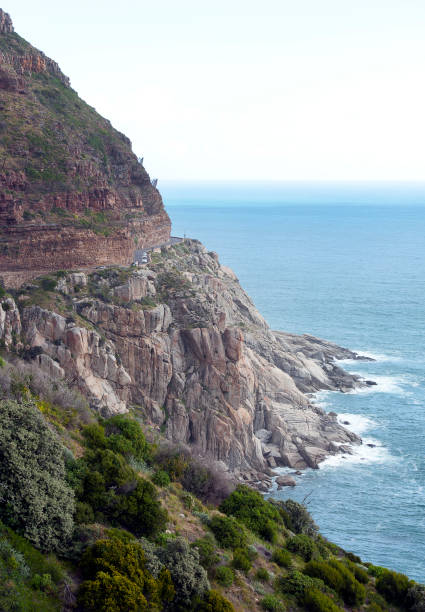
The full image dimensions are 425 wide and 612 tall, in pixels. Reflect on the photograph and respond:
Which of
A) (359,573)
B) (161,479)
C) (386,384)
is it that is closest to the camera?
(359,573)

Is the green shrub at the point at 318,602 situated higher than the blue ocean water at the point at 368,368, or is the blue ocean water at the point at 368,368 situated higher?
the green shrub at the point at 318,602

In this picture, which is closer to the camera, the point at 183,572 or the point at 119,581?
the point at 119,581

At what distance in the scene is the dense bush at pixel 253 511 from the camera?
27.3 m

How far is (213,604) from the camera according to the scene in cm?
1939

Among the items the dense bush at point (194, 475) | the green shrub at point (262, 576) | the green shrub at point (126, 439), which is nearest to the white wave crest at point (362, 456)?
the dense bush at point (194, 475)

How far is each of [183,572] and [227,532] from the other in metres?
4.90

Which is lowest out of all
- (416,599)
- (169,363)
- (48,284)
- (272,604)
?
(416,599)

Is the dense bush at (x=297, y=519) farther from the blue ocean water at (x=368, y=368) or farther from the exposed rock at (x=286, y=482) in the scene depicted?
the exposed rock at (x=286, y=482)

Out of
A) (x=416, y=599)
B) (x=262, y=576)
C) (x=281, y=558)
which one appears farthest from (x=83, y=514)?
(x=416, y=599)

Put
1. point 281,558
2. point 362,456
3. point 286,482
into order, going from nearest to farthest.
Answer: point 281,558 < point 286,482 < point 362,456

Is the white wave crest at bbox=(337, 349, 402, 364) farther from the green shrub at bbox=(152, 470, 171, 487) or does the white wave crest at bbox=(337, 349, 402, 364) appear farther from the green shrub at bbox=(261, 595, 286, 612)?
the green shrub at bbox=(261, 595, 286, 612)

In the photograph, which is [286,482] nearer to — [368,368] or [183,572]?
[183,572]

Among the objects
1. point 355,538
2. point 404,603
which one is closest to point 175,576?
point 404,603

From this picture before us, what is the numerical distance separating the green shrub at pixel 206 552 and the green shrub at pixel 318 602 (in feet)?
10.9
